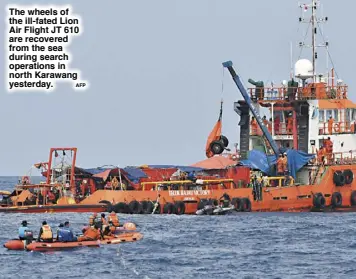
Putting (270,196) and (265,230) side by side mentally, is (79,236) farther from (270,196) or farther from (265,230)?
(270,196)

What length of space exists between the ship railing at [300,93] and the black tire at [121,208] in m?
10.9

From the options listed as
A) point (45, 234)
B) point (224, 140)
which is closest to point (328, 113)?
point (224, 140)

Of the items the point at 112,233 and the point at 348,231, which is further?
the point at 348,231

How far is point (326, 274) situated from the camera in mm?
43906

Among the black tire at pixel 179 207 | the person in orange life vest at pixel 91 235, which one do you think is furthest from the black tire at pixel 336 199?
the person in orange life vest at pixel 91 235

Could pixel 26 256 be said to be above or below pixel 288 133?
below

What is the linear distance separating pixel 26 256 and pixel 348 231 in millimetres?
16367

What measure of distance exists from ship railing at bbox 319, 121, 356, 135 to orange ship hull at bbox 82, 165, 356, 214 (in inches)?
101

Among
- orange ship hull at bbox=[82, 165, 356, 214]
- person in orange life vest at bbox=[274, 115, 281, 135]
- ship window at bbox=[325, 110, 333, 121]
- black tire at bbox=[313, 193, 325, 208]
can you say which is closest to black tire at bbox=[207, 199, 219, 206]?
orange ship hull at bbox=[82, 165, 356, 214]

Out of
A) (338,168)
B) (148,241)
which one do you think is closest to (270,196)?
(338,168)

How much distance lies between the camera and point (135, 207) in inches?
2516

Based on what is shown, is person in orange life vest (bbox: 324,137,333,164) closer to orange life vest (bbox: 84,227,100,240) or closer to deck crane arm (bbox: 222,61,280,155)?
deck crane arm (bbox: 222,61,280,155)

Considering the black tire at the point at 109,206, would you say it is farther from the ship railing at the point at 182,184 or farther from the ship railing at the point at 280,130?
the ship railing at the point at 280,130

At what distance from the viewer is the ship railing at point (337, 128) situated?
6850 centimetres
